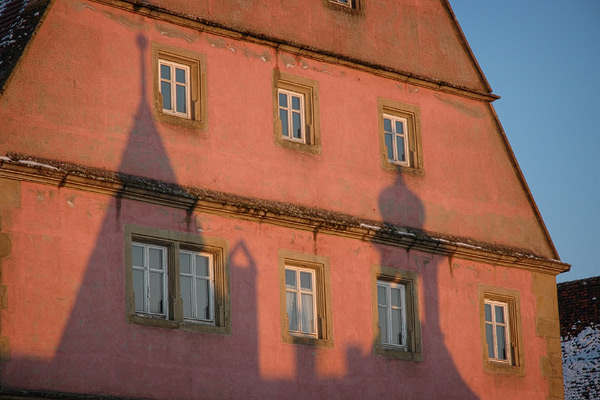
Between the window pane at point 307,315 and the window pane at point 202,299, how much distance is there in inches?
81.4

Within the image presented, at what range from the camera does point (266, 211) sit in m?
25.2

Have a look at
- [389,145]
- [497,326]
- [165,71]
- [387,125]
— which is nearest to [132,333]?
[165,71]

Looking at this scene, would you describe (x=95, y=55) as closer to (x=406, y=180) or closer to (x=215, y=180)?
(x=215, y=180)

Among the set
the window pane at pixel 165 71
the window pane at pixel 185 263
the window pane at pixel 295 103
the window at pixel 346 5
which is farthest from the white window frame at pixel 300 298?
the window at pixel 346 5

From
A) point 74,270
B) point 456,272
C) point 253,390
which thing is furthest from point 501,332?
point 74,270

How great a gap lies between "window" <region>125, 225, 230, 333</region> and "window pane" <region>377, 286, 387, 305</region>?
362 centimetres

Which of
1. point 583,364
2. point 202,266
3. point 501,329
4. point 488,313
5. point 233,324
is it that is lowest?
point 233,324

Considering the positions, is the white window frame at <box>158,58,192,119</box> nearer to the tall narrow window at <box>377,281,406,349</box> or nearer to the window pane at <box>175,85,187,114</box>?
the window pane at <box>175,85,187,114</box>

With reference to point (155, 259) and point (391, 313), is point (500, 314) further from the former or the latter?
point (155, 259)

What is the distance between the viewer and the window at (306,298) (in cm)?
2542

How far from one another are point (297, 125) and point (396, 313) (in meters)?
3.85

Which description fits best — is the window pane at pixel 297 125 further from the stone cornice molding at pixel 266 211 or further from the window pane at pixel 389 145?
the window pane at pixel 389 145

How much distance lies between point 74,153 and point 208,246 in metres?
2.75

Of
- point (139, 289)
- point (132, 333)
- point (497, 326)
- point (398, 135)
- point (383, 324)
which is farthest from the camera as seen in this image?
point (497, 326)
